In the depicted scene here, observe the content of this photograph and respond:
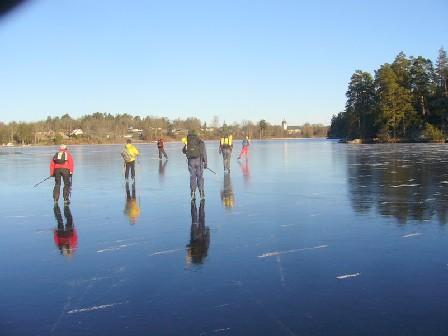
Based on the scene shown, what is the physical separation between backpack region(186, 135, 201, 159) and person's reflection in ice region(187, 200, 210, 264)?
7.54ft

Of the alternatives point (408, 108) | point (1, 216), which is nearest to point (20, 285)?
point (1, 216)

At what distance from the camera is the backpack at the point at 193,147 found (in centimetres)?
1154

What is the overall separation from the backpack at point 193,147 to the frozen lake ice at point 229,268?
1420 millimetres

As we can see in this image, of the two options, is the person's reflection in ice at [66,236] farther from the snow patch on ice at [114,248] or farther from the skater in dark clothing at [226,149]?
the skater in dark clothing at [226,149]

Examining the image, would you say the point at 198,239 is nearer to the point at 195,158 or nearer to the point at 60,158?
the point at 195,158

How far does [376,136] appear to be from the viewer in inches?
3125

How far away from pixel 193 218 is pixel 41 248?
2.96m

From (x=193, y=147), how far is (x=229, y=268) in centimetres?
639

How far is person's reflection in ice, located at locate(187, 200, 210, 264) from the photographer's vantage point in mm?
5984

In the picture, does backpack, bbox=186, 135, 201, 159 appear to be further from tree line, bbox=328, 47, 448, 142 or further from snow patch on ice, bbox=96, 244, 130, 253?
tree line, bbox=328, 47, 448, 142

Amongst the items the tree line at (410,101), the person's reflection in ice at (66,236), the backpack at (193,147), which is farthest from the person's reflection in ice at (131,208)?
the tree line at (410,101)

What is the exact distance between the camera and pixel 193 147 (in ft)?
38.0

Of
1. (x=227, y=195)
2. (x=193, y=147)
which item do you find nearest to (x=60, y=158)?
(x=193, y=147)

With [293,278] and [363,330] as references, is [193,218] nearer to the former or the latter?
[293,278]
